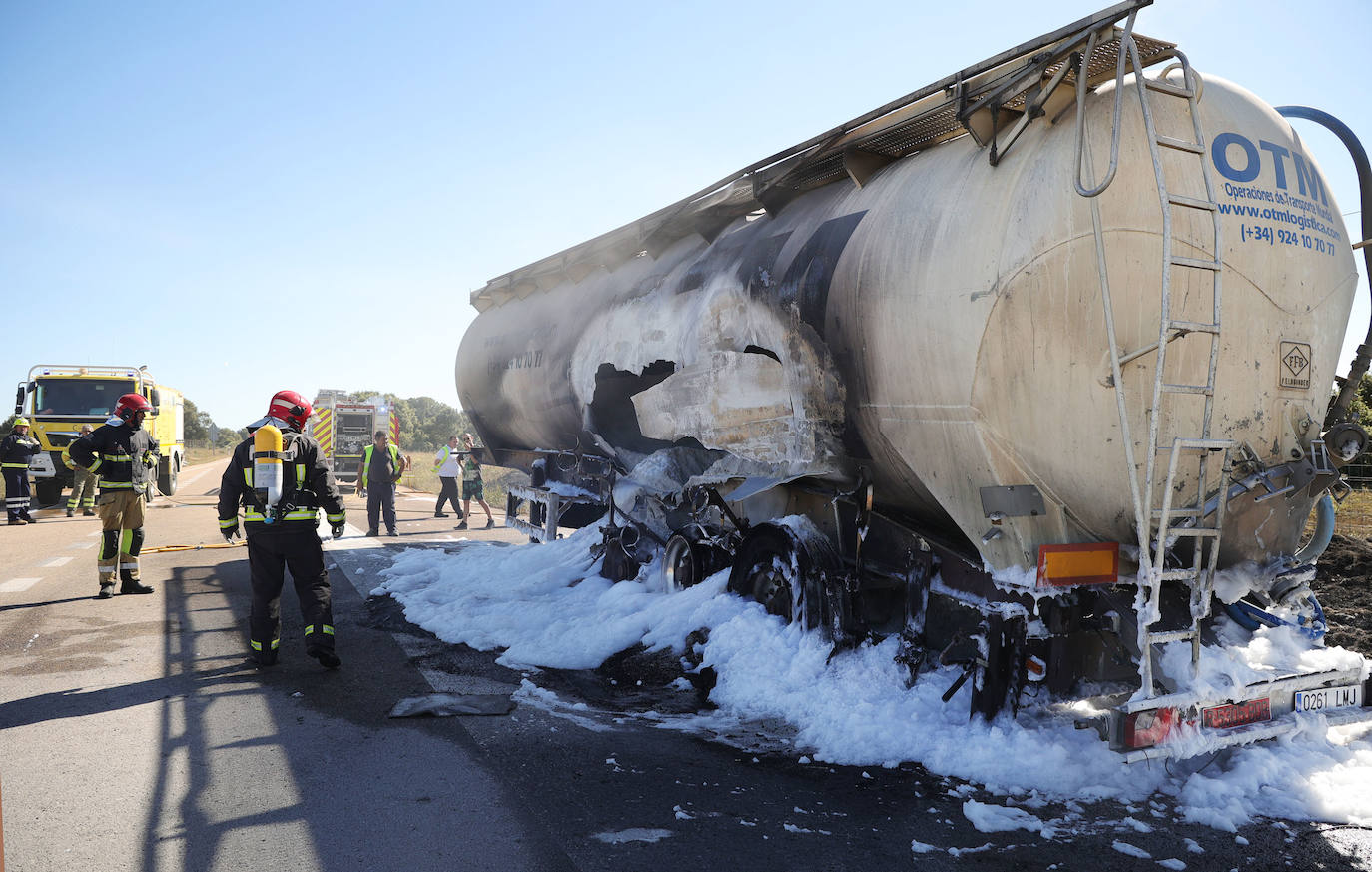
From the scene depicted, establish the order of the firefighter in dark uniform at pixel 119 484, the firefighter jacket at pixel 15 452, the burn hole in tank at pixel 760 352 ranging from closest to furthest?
the burn hole in tank at pixel 760 352 → the firefighter in dark uniform at pixel 119 484 → the firefighter jacket at pixel 15 452

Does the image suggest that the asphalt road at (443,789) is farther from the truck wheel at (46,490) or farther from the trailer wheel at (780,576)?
the truck wheel at (46,490)

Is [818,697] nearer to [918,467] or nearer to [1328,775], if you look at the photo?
[918,467]

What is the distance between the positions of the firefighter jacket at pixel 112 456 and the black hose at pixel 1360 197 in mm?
9126

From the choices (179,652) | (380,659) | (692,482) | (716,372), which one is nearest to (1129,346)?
(716,372)

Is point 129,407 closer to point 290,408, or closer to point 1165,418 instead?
point 290,408

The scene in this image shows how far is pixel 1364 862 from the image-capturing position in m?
3.07

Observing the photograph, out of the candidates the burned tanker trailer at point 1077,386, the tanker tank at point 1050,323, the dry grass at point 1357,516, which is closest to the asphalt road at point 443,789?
the burned tanker trailer at point 1077,386

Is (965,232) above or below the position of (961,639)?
above

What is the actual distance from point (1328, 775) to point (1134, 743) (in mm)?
1049

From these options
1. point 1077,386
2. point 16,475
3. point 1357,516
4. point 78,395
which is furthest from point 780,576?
point 78,395

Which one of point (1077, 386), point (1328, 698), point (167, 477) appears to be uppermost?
point (1077, 386)

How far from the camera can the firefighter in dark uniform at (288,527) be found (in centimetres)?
562

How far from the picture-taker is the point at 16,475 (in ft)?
47.0

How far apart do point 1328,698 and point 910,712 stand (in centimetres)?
177
